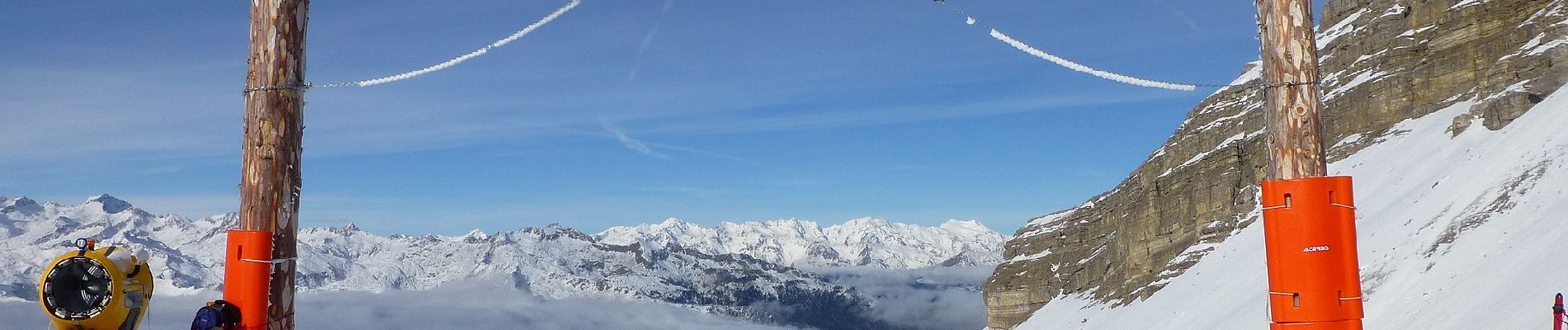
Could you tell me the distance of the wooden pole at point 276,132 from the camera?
314 inches

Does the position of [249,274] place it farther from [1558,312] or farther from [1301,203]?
[1558,312]

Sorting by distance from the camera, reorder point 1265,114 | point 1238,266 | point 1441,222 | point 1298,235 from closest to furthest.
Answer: point 1298,235 < point 1265,114 < point 1441,222 < point 1238,266

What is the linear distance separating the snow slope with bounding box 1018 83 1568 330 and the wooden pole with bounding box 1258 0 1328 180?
609 inches

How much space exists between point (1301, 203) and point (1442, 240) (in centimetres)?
3485

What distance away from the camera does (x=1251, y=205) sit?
73188 mm

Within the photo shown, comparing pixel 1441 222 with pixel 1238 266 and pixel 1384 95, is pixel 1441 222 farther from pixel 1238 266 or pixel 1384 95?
pixel 1384 95

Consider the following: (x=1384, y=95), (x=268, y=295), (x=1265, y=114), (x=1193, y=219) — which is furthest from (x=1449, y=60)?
(x=268, y=295)

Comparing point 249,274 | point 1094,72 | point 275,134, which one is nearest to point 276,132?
point 275,134

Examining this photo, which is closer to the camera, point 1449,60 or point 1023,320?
point 1449,60

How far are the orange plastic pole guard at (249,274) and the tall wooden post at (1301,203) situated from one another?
781 centimetres

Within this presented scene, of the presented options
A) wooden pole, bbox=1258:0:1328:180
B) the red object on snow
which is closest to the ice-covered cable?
wooden pole, bbox=1258:0:1328:180

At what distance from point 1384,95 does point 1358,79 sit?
7.76m

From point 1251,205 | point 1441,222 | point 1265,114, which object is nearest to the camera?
point 1265,114

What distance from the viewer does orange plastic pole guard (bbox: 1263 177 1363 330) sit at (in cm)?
797
